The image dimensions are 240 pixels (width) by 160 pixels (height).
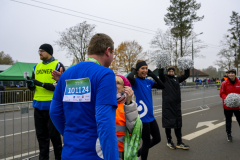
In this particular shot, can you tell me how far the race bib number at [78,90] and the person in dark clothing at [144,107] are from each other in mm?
1881

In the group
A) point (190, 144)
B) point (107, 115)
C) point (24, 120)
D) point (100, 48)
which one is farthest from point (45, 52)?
point (24, 120)

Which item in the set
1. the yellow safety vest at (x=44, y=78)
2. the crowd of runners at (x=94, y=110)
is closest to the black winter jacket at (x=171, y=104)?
the crowd of runners at (x=94, y=110)

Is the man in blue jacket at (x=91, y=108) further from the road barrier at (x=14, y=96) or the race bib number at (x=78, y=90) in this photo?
the road barrier at (x=14, y=96)

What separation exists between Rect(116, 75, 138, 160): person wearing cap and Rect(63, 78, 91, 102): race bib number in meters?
0.69

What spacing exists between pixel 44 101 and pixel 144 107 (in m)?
1.76

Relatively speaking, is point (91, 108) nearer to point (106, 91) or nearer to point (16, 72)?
point (106, 91)

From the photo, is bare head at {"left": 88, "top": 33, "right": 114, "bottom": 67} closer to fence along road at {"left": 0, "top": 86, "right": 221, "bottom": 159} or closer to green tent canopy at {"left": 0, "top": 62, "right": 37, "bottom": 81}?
fence along road at {"left": 0, "top": 86, "right": 221, "bottom": 159}

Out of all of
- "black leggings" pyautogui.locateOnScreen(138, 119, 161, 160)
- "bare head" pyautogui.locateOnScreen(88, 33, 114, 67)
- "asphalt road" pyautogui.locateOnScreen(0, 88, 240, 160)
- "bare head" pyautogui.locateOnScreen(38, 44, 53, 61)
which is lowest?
"asphalt road" pyautogui.locateOnScreen(0, 88, 240, 160)

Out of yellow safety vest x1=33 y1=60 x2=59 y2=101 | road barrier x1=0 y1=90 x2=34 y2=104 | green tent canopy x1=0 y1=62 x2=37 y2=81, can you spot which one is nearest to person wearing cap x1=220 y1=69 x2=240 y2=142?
yellow safety vest x1=33 y1=60 x2=59 y2=101

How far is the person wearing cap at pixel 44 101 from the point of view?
3.01 meters

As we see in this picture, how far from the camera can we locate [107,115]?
1164mm

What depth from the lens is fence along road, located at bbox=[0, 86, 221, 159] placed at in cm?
399

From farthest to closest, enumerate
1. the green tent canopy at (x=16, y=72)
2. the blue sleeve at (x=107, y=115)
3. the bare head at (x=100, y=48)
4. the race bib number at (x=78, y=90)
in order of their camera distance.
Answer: the green tent canopy at (x=16, y=72), the bare head at (x=100, y=48), the race bib number at (x=78, y=90), the blue sleeve at (x=107, y=115)

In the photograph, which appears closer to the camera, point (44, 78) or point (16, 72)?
point (44, 78)
